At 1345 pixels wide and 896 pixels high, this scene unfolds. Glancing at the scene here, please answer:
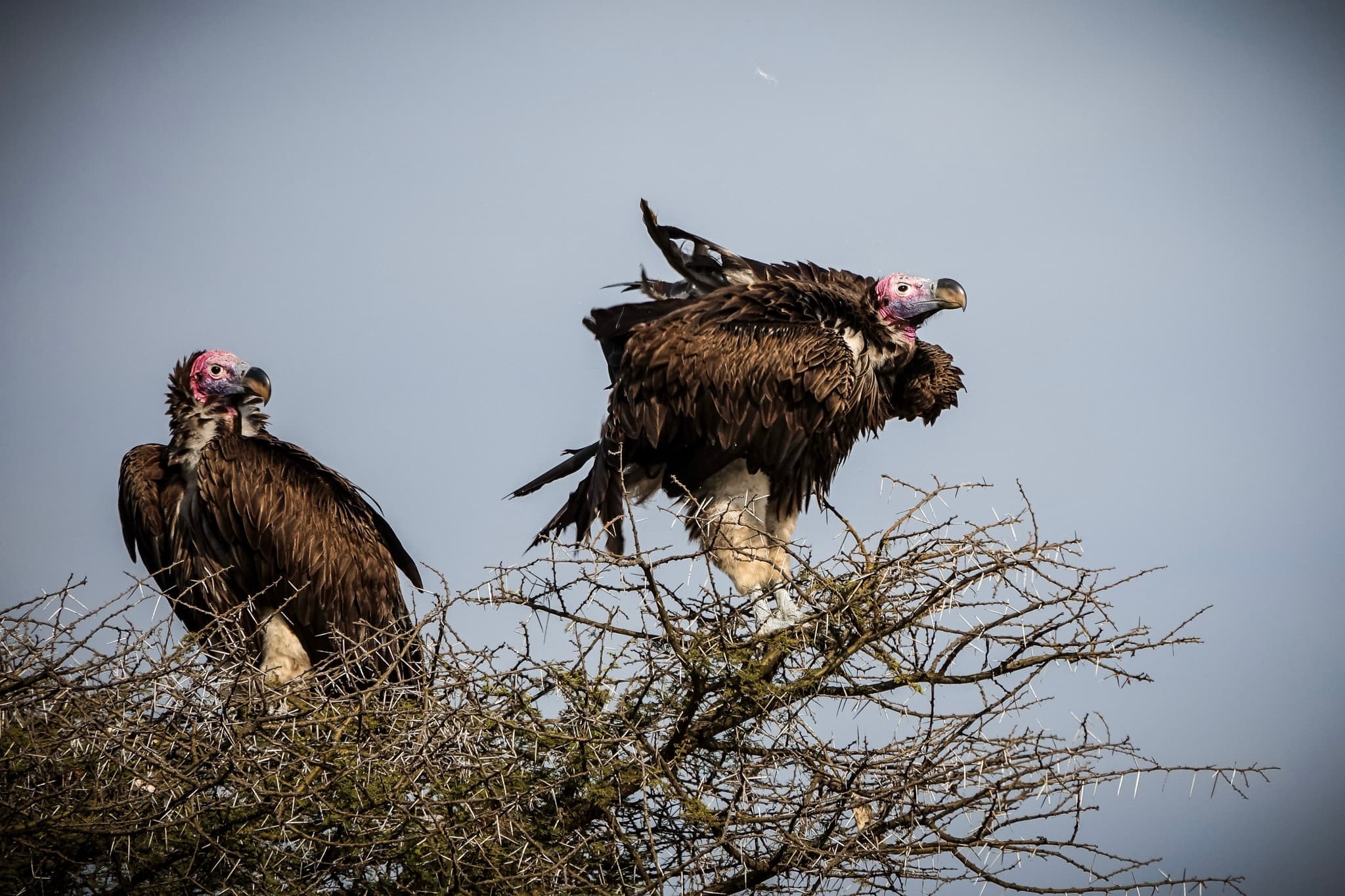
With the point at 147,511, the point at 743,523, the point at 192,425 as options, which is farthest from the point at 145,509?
the point at 743,523

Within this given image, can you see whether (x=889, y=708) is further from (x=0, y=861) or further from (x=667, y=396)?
(x=0, y=861)

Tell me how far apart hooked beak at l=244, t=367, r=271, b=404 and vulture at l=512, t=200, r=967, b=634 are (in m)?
1.41

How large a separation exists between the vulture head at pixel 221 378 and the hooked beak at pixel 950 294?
3.11 m

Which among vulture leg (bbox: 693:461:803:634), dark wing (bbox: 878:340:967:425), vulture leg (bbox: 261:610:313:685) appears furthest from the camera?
vulture leg (bbox: 261:610:313:685)

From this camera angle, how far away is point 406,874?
4.50 m

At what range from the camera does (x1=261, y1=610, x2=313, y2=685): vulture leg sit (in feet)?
21.0

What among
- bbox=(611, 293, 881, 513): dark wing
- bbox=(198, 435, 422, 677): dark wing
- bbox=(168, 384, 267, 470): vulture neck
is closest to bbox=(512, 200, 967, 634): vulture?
bbox=(611, 293, 881, 513): dark wing

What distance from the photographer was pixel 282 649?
6.47 m

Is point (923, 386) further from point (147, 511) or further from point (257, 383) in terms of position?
point (147, 511)

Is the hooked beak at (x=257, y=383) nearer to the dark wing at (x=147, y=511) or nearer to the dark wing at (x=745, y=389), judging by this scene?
the dark wing at (x=147, y=511)

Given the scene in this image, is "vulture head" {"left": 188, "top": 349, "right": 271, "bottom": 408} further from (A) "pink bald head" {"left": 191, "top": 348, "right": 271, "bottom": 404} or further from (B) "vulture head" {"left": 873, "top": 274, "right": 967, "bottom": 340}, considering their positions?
(B) "vulture head" {"left": 873, "top": 274, "right": 967, "bottom": 340}

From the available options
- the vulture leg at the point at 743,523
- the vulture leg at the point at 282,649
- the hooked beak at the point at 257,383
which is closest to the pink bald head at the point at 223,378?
the hooked beak at the point at 257,383

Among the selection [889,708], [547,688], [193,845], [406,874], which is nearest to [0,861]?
[193,845]

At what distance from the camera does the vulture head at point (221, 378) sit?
655cm
